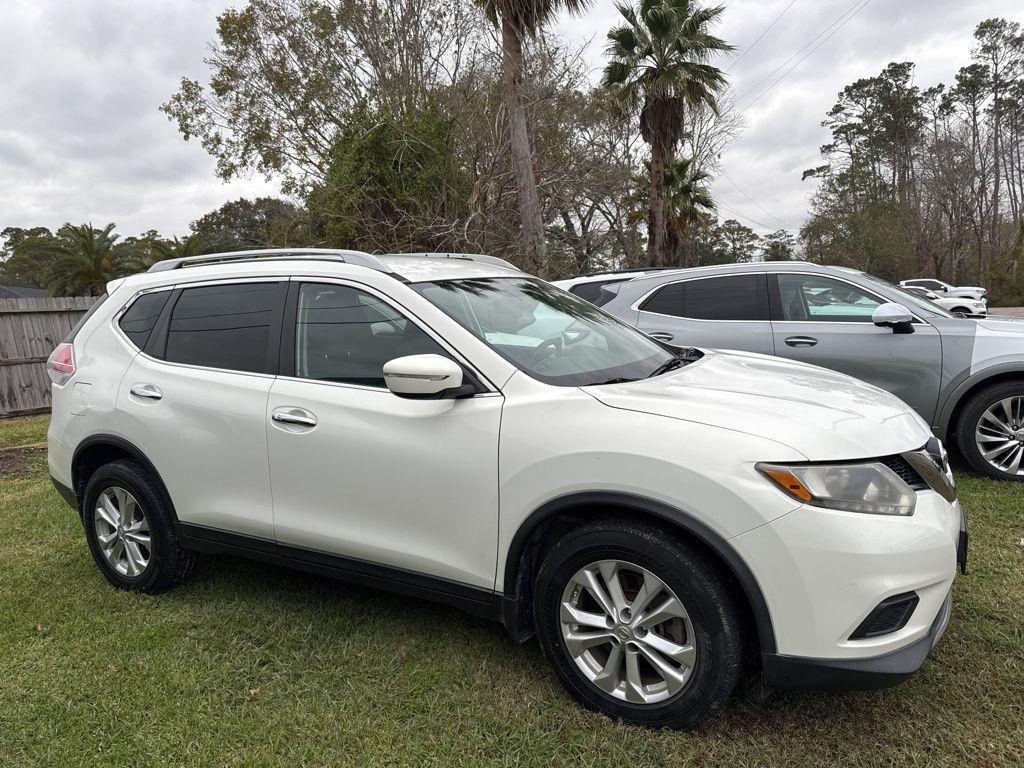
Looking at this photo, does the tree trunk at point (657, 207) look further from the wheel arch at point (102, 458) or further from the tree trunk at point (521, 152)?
the wheel arch at point (102, 458)

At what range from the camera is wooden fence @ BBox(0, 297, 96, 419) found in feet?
37.4

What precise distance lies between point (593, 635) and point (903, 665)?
97 cm

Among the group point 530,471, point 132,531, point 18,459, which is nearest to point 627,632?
point 530,471

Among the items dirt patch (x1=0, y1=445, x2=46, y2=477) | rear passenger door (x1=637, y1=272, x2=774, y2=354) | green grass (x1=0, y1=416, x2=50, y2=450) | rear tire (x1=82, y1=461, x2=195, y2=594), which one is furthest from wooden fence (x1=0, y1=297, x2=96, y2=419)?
rear passenger door (x1=637, y1=272, x2=774, y2=354)

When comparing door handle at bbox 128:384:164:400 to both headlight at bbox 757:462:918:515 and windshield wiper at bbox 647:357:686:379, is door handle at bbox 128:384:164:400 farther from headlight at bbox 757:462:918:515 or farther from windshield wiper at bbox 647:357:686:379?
headlight at bbox 757:462:918:515

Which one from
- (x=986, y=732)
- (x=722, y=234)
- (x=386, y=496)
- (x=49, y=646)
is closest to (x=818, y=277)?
(x=986, y=732)

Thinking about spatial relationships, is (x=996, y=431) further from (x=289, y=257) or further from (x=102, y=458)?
(x=102, y=458)

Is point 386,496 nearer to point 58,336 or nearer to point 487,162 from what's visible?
point 58,336

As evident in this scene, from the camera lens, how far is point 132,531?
3.68 meters

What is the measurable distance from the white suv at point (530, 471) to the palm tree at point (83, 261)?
28.6 meters

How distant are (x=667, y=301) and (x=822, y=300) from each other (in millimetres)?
1212

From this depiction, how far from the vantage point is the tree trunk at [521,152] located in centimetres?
1130

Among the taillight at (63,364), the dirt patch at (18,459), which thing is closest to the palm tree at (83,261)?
the dirt patch at (18,459)

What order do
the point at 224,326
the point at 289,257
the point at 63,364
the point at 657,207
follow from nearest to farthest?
1. the point at 224,326
2. the point at 289,257
3. the point at 63,364
4. the point at 657,207
